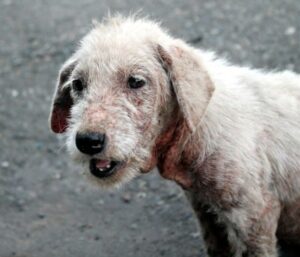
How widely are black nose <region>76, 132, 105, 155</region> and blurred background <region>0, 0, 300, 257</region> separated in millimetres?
1073

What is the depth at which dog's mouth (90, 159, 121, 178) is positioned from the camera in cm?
420

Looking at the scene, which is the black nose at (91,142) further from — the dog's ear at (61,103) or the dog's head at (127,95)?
the dog's ear at (61,103)

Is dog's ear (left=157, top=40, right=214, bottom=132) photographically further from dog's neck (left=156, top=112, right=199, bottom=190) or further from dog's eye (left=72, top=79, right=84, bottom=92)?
dog's eye (left=72, top=79, right=84, bottom=92)

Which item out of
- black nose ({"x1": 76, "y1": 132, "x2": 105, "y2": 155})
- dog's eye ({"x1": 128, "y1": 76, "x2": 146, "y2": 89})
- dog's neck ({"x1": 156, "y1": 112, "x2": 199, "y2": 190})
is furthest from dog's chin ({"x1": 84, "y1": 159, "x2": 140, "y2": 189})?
dog's eye ({"x1": 128, "y1": 76, "x2": 146, "y2": 89})

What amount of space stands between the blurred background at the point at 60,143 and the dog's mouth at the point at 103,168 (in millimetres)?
836

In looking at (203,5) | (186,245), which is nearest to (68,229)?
(186,245)

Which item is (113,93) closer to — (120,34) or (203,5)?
(120,34)

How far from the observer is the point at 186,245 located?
5.86 metres

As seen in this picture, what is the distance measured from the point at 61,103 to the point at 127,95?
784 mm

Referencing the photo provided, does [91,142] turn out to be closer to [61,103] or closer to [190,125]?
[190,125]

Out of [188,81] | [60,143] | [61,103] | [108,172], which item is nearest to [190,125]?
[188,81]

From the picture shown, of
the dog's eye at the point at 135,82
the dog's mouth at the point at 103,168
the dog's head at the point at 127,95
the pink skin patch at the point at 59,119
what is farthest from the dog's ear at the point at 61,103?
the dog's mouth at the point at 103,168

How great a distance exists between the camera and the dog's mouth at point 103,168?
4.20 m

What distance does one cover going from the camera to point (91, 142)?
397 cm
